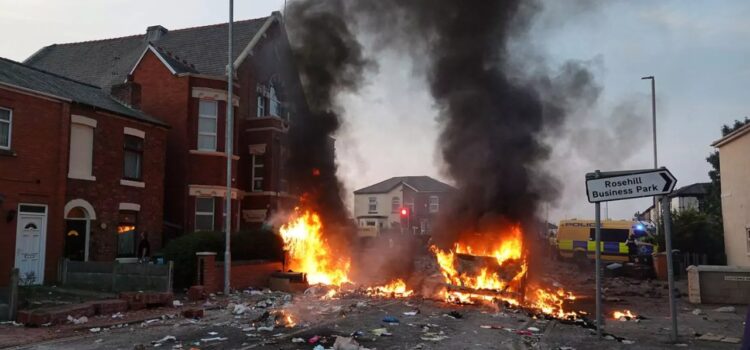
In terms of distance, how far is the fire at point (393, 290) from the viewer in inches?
639

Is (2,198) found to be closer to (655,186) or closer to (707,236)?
(655,186)

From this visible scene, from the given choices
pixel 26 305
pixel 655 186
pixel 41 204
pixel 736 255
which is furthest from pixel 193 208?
pixel 736 255

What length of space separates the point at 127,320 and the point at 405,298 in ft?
23.2

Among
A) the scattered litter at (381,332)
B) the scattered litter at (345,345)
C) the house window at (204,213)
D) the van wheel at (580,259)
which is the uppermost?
the house window at (204,213)

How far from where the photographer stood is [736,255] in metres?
23.3

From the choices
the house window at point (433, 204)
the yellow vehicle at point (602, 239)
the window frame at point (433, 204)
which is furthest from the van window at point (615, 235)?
the house window at point (433, 204)

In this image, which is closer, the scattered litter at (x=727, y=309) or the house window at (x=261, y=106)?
the scattered litter at (x=727, y=309)

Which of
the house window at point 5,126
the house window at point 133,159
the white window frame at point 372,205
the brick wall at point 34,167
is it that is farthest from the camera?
the white window frame at point 372,205

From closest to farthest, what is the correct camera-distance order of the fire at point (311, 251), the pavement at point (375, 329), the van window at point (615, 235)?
the pavement at point (375, 329) < the fire at point (311, 251) < the van window at point (615, 235)

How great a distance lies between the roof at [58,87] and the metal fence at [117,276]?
5.07 m

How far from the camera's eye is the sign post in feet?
28.8

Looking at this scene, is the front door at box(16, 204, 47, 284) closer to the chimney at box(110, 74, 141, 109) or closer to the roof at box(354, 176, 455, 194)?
the chimney at box(110, 74, 141, 109)

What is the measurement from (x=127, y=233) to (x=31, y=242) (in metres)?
3.77

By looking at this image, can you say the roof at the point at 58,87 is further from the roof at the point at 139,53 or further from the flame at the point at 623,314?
the flame at the point at 623,314
